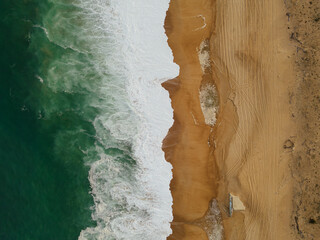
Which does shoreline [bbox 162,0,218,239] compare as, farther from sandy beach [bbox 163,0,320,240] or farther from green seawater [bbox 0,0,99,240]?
green seawater [bbox 0,0,99,240]

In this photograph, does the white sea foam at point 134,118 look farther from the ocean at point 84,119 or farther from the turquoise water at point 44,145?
the turquoise water at point 44,145

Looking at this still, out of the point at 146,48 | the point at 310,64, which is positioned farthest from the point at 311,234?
the point at 146,48

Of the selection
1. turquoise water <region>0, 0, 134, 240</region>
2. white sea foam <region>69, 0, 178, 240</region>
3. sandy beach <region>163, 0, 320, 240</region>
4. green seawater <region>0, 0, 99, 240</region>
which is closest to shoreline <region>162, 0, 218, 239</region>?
sandy beach <region>163, 0, 320, 240</region>

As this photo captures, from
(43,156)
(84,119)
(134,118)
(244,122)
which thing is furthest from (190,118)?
(43,156)

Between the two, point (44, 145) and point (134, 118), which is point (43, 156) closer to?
point (44, 145)

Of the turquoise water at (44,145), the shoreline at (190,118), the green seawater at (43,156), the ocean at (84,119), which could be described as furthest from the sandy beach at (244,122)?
the green seawater at (43,156)
